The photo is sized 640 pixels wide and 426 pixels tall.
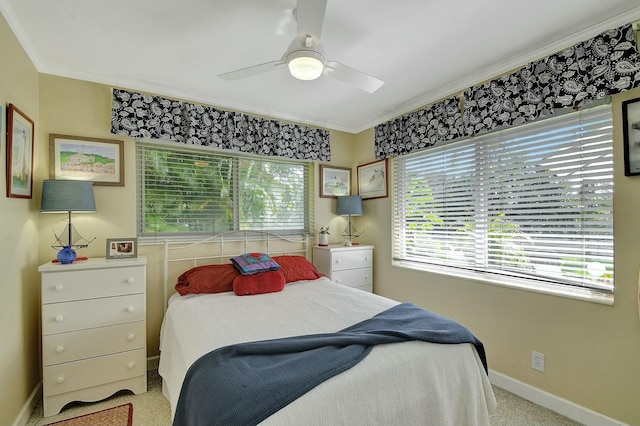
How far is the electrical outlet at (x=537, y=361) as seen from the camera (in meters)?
2.19

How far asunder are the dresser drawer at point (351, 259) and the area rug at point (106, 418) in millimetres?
2185

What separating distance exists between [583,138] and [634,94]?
334 millimetres

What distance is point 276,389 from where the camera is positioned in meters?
1.09

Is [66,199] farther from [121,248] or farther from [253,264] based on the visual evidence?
[253,264]

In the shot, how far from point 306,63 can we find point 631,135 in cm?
204

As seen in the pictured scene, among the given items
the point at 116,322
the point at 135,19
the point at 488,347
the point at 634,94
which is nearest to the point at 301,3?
the point at 135,19

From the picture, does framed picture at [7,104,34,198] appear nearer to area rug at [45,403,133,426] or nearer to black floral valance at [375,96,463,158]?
area rug at [45,403,133,426]

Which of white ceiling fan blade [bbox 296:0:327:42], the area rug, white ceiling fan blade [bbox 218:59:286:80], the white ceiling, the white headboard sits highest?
the white ceiling

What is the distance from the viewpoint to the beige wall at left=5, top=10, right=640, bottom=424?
5.94 ft

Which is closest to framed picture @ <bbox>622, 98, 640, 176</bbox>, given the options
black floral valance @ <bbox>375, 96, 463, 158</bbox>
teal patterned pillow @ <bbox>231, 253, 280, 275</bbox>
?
black floral valance @ <bbox>375, 96, 463, 158</bbox>

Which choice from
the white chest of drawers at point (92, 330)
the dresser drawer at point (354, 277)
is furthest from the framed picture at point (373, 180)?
the white chest of drawers at point (92, 330)

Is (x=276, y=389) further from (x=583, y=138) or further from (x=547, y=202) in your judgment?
(x=583, y=138)

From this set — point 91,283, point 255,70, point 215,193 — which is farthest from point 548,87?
point 91,283

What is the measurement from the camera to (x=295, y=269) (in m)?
3.02
